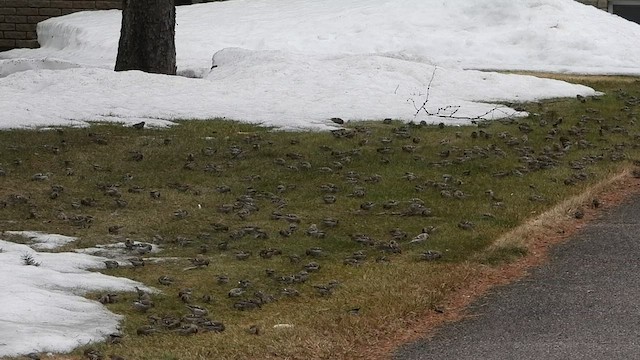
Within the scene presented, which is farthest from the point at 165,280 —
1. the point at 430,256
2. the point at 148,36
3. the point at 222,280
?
the point at 148,36

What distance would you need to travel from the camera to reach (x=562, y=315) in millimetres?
5770

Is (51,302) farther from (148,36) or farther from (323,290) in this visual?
(148,36)

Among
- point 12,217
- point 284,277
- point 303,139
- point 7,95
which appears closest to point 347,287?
point 284,277

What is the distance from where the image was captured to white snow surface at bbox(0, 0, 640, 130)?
11.1 meters

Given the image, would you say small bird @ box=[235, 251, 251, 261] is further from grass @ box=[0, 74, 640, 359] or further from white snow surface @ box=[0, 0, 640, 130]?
white snow surface @ box=[0, 0, 640, 130]

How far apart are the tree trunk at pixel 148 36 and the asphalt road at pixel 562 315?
6386 mm

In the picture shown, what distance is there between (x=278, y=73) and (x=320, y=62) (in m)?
0.70

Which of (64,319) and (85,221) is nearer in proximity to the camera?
(64,319)

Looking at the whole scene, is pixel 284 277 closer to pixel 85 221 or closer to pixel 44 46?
pixel 85 221

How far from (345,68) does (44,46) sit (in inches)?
329

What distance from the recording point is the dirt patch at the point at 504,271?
5.62m

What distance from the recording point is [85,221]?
7.54 metres

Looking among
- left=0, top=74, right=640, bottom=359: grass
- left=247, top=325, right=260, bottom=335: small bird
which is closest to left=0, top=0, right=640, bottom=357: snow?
left=0, top=74, right=640, bottom=359: grass

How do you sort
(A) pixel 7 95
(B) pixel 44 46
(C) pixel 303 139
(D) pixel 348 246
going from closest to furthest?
(D) pixel 348 246
(C) pixel 303 139
(A) pixel 7 95
(B) pixel 44 46
